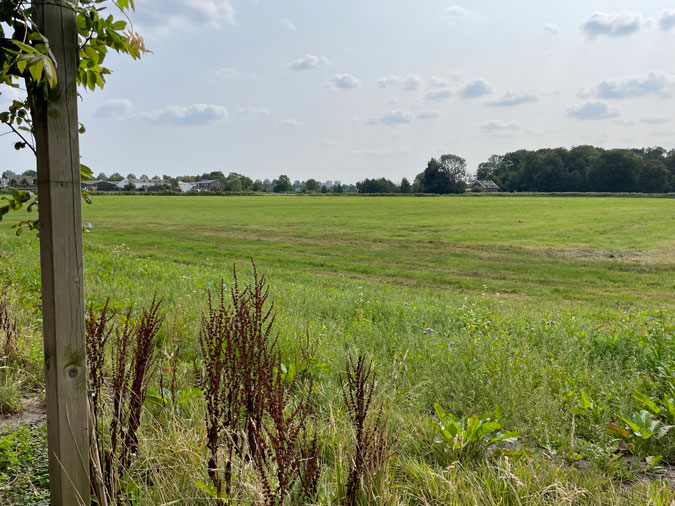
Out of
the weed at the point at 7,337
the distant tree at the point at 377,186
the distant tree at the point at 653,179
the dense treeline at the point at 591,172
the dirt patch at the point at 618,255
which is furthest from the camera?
the distant tree at the point at 377,186

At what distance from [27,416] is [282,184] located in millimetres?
111672

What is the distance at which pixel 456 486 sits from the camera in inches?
94.9

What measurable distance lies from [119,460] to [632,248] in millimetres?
21725

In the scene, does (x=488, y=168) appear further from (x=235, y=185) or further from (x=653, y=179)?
(x=235, y=185)

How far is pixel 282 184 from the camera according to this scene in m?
113

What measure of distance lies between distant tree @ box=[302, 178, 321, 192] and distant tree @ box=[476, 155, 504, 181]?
40.2m

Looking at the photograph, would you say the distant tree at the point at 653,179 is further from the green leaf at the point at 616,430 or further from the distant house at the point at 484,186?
the green leaf at the point at 616,430

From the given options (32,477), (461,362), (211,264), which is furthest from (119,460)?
(211,264)

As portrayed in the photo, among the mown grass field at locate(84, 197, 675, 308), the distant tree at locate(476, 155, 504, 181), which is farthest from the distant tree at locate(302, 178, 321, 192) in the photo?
the mown grass field at locate(84, 197, 675, 308)

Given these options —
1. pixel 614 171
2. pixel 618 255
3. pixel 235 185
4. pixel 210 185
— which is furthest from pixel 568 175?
pixel 618 255

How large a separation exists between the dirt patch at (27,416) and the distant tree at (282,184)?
111113 mm

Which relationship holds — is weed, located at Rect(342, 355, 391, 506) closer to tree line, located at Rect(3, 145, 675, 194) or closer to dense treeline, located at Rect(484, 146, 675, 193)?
tree line, located at Rect(3, 145, 675, 194)

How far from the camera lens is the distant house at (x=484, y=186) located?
107188 millimetres

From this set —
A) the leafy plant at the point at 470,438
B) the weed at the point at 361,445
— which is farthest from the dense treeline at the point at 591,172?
the weed at the point at 361,445
